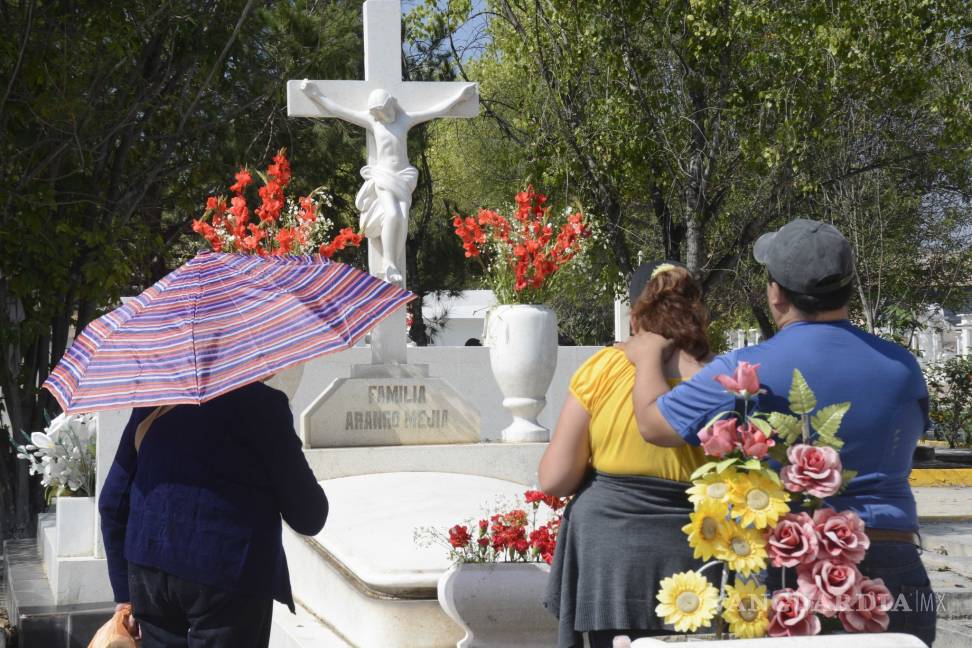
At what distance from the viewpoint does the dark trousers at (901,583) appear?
2676 mm

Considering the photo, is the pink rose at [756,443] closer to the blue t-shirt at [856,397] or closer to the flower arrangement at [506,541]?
the blue t-shirt at [856,397]

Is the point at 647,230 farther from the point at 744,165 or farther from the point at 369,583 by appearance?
the point at 369,583

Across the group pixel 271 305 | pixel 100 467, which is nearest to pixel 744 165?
pixel 100 467

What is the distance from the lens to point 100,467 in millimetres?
7395

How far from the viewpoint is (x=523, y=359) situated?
8844 millimetres

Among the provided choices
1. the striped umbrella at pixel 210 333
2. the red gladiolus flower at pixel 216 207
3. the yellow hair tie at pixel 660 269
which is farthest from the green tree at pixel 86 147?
the yellow hair tie at pixel 660 269

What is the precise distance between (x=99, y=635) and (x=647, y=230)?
40.8 ft

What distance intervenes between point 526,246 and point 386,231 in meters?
1.06

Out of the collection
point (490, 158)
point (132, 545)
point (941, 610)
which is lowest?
point (941, 610)

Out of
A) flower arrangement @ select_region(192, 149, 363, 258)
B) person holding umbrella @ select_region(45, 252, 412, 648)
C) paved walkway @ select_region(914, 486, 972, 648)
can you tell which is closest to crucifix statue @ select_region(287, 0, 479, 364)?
flower arrangement @ select_region(192, 149, 363, 258)

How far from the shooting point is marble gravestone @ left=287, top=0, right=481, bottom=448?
8461 millimetres

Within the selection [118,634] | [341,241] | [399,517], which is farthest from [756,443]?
[341,241]

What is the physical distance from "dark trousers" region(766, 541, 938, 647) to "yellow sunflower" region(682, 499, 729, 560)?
23 centimetres

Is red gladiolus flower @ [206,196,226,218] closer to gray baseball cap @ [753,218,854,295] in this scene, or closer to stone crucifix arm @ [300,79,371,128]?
stone crucifix arm @ [300,79,371,128]
